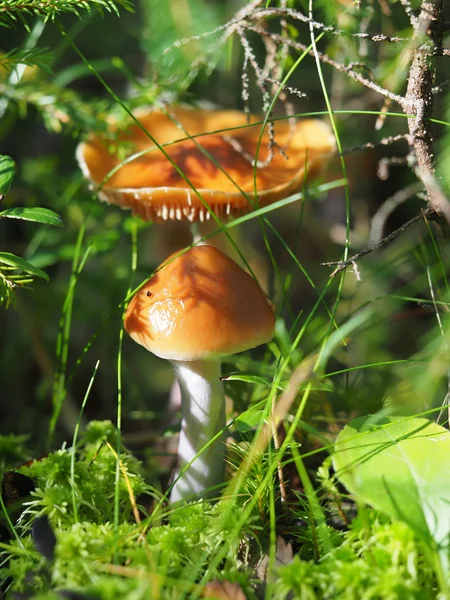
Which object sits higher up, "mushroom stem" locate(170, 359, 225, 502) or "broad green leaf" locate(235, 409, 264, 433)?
"broad green leaf" locate(235, 409, 264, 433)

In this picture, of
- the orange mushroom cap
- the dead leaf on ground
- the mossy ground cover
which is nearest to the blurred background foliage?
the mossy ground cover

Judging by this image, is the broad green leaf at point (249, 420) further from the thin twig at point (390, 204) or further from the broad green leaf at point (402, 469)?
the thin twig at point (390, 204)

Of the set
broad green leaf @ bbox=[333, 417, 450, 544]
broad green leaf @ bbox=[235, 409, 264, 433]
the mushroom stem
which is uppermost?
broad green leaf @ bbox=[235, 409, 264, 433]

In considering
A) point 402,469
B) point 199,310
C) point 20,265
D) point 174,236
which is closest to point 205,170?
point 199,310

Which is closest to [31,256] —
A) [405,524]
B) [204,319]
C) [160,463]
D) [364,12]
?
[160,463]

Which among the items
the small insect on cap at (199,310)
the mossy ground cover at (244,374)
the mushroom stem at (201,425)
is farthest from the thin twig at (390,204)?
the mushroom stem at (201,425)

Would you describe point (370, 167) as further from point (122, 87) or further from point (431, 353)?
point (431, 353)

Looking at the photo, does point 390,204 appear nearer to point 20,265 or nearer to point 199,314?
point 199,314

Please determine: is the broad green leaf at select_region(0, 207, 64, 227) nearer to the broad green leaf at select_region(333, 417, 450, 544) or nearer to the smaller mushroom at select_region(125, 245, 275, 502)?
the smaller mushroom at select_region(125, 245, 275, 502)
